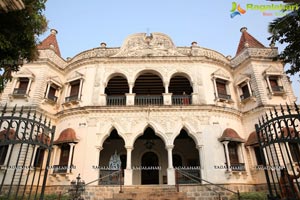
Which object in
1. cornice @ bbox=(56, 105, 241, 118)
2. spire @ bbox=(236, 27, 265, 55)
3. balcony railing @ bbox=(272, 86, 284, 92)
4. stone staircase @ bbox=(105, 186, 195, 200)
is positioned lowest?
stone staircase @ bbox=(105, 186, 195, 200)

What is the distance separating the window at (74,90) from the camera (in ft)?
49.5

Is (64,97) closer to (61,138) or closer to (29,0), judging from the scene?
(61,138)

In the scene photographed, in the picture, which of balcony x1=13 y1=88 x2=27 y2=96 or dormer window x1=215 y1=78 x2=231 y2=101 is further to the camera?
dormer window x1=215 y1=78 x2=231 y2=101

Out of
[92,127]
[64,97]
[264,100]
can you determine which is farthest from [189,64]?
[64,97]

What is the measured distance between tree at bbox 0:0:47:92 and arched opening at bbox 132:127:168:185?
405 inches

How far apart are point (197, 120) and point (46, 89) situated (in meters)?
11.0

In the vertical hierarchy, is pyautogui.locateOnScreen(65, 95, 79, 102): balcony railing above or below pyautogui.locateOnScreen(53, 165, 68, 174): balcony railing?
above

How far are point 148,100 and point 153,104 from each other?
1.39m

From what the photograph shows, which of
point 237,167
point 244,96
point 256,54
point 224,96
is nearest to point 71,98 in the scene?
point 224,96

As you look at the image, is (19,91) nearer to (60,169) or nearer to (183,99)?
(60,169)

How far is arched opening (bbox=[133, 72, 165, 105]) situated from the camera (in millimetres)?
15050

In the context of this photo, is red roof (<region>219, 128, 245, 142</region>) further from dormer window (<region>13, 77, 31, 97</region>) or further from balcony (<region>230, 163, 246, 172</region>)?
dormer window (<region>13, 77, 31, 97</region>)

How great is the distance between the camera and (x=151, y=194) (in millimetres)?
10305

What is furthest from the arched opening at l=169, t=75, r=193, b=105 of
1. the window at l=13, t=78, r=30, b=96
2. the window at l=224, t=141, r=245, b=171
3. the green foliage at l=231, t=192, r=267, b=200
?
the window at l=13, t=78, r=30, b=96
